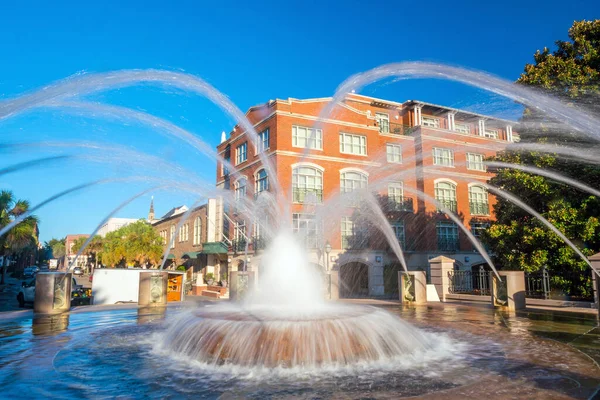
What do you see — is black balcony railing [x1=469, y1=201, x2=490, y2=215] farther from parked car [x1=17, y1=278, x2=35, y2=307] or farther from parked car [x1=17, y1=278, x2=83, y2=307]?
parked car [x1=17, y1=278, x2=35, y2=307]

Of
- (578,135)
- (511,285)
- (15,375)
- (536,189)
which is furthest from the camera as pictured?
(536,189)

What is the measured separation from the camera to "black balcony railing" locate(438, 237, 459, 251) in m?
41.9

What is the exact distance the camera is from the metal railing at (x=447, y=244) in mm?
41906

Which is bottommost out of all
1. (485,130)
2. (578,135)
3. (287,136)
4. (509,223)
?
(509,223)

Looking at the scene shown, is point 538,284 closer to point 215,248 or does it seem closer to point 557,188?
point 557,188

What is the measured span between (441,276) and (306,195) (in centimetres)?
1712

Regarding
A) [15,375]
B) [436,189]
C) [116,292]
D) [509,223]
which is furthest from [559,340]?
[436,189]

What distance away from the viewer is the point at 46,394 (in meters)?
5.73

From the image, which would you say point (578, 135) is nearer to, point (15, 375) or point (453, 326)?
point (453, 326)

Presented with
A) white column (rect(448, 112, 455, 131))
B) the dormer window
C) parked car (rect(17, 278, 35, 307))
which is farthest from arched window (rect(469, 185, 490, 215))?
parked car (rect(17, 278, 35, 307))

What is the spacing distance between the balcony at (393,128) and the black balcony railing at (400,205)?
7.35m

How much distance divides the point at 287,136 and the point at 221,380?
31.4m

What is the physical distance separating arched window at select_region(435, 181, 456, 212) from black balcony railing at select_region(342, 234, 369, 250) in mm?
9294

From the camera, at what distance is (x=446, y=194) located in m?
43.8
